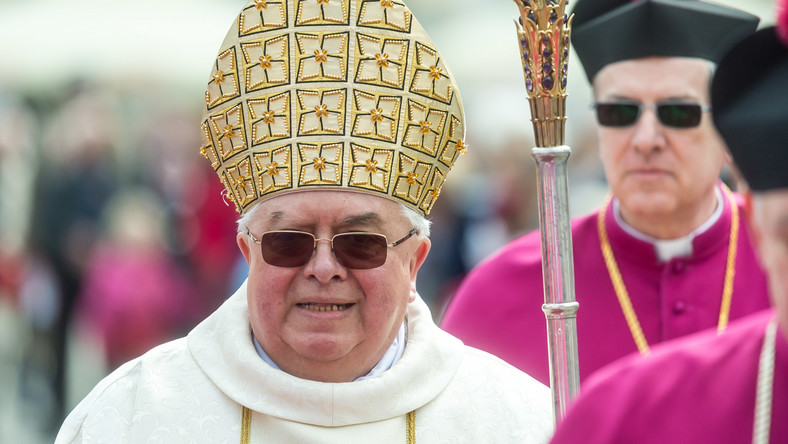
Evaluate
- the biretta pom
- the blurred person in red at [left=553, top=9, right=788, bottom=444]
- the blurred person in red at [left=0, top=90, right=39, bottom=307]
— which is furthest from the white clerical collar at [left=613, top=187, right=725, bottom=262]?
the blurred person in red at [left=0, top=90, right=39, bottom=307]

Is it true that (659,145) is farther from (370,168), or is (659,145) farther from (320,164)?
(320,164)

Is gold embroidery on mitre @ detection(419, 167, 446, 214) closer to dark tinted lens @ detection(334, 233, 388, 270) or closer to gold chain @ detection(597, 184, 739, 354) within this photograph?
dark tinted lens @ detection(334, 233, 388, 270)

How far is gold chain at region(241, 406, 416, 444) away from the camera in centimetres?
443

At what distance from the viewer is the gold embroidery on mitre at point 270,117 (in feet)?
15.1

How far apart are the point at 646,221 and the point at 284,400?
1713 mm

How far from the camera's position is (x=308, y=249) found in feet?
14.2

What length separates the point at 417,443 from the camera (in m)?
4.47

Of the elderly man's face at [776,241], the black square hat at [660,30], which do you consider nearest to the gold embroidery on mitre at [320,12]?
the black square hat at [660,30]

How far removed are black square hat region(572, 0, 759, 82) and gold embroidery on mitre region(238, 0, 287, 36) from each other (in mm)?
1335

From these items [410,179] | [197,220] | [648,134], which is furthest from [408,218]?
[197,220]

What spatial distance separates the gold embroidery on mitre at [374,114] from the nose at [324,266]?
16.4 inches

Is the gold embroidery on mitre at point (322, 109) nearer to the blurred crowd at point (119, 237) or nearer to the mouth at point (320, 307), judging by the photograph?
the mouth at point (320, 307)

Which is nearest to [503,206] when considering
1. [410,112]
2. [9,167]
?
[9,167]

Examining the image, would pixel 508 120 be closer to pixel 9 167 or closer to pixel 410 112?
pixel 9 167
